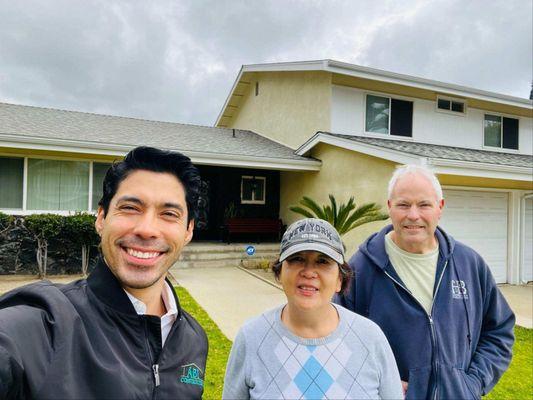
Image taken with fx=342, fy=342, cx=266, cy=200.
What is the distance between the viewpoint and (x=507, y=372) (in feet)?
14.1

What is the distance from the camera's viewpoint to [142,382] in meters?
1.24

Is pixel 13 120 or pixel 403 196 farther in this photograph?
pixel 13 120

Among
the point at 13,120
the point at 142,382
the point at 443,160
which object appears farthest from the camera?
the point at 13,120

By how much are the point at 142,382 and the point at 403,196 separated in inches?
64.1

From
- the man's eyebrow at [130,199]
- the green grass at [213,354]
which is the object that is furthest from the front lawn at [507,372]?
the man's eyebrow at [130,199]

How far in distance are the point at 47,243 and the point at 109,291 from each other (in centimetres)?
892

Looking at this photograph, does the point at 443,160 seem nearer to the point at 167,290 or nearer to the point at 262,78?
the point at 167,290

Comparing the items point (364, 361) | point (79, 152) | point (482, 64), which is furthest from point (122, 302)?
point (482, 64)

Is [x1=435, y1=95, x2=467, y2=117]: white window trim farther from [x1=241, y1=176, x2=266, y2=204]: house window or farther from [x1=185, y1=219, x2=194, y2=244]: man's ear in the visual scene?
[x1=185, y1=219, x2=194, y2=244]: man's ear

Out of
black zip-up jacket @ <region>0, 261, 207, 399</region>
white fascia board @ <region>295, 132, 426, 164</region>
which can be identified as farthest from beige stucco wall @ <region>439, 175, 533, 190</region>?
black zip-up jacket @ <region>0, 261, 207, 399</region>

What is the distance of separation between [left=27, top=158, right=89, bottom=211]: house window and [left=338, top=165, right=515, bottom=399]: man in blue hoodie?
957 centimetres

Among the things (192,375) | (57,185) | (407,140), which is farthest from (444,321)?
(407,140)

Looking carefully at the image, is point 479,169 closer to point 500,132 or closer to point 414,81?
point 414,81

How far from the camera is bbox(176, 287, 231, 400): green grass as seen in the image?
3.49 metres
